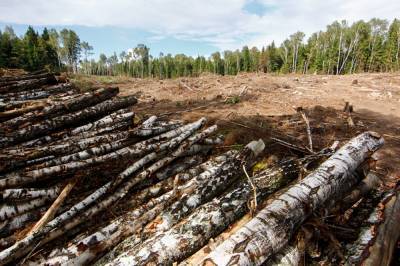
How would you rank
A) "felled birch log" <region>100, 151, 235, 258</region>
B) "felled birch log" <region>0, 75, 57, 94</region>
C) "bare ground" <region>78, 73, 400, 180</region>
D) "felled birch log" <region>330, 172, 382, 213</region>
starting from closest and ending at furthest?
1. "felled birch log" <region>100, 151, 235, 258</region>
2. "felled birch log" <region>330, 172, 382, 213</region>
3. "felled birch log" <region>0, 75, 57, 94</region>
4. "bare ground" <region>78, 73, 400, 180</region>

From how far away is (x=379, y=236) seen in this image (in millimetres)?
2625

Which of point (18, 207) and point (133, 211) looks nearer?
point (18, 207)

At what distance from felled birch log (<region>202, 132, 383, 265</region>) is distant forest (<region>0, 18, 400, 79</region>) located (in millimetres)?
49035

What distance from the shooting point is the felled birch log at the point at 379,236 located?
2391 millimetres

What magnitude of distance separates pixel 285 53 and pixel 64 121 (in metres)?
75.2

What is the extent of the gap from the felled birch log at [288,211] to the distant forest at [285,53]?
161 feet

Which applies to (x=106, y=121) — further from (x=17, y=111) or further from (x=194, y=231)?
(x=194, y=231)

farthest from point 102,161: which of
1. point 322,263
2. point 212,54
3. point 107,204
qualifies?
point 212,54

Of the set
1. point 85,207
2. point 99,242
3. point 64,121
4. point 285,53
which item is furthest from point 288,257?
point 285,53

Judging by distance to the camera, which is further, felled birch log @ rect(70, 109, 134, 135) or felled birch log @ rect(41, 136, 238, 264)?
felled birch log @ rect(70, 109, 134, 135)

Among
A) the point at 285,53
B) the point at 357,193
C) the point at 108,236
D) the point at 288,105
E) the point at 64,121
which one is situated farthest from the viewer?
the point at 285,53

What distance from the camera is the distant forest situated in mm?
46600

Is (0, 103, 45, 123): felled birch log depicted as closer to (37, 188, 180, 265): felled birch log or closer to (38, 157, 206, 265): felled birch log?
(38, 157, 206, 265): felled birch log

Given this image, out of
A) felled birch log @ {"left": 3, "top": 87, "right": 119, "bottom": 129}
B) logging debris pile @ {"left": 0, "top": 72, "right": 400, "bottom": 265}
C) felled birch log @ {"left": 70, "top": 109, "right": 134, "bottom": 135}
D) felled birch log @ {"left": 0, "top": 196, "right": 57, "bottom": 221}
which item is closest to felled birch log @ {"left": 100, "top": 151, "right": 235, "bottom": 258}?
logging debris pile @ {"left": 0, "top": 72, "right": 400, "bottom": 265}
